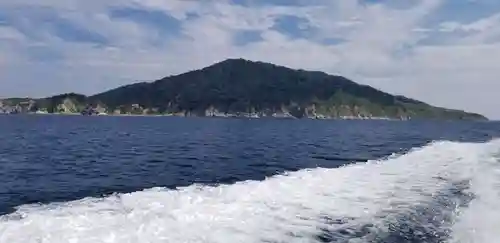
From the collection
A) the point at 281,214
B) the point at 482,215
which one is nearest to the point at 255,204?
the point at 281,214

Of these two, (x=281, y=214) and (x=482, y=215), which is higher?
(x=482, y=215)

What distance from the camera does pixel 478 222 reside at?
1391 centimetres

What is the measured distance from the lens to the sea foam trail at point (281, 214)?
12516 mm

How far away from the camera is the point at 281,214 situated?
15.0 metres

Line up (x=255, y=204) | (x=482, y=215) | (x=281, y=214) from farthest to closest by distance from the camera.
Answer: (x=255, y=204) < (x=281, y=214) < (x=482, y=215)

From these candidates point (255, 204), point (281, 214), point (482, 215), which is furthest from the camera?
point (255, 204)

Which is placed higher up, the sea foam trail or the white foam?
the white foam

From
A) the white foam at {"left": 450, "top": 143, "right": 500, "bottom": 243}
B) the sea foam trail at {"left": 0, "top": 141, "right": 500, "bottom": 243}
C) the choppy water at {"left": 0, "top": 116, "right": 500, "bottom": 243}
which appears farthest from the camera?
the choppy water at {"left": 0, "top": 116, "right": 500, "bottom": 243}

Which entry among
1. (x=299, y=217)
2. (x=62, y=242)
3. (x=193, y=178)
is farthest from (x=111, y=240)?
(x=193, y=178)

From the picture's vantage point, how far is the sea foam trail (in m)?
12.5

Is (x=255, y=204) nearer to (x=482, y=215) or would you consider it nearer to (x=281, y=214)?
(x=281, y=214)

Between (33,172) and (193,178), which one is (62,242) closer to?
(193,178)

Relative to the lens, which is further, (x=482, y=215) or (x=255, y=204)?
(x=255, y=204)

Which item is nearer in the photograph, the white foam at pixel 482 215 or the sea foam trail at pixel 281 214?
the white foam at pixel 482 215
